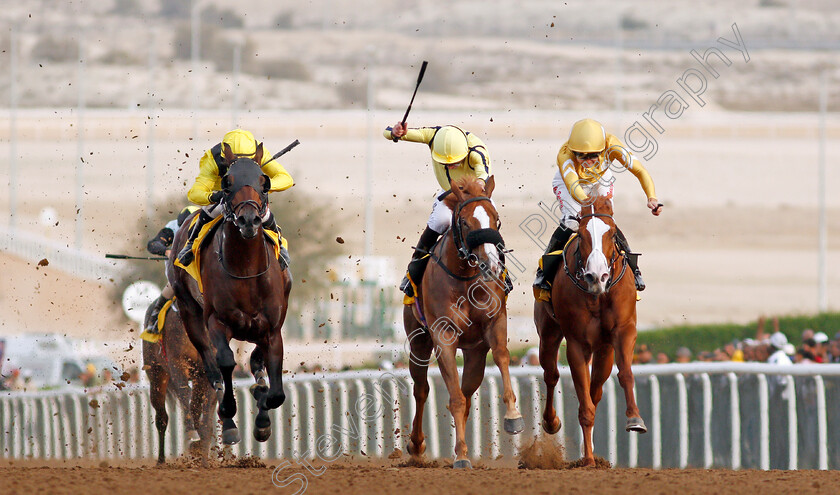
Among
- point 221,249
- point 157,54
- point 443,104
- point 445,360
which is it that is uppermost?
point 157,54

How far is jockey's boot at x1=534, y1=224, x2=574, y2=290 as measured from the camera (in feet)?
32.2

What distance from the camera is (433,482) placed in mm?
7883

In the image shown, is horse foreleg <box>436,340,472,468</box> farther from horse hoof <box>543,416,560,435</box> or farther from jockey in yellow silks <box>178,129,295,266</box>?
jockey in yellow silks <box>178,129,295,266</box>

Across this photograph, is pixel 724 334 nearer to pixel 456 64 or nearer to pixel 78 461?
pixel 78 461

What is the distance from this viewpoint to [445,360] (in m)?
9.49

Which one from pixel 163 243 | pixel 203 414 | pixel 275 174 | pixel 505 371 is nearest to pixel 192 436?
pixel 203 414

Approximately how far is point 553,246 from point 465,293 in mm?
774

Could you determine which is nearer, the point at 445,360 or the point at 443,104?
the point at 445,360

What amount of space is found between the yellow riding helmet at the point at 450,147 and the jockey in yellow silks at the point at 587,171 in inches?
29.0

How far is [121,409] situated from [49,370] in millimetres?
8749

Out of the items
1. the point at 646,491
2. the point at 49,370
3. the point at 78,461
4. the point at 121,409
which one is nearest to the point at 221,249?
the point at 646,491

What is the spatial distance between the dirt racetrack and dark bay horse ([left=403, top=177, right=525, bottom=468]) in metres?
0.70

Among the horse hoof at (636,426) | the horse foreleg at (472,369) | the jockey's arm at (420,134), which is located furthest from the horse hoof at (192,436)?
the horse hoof at (636,426)

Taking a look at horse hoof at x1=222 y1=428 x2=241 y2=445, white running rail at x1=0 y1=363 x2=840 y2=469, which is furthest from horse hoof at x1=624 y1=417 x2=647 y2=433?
horse hoof at x1=222 y1=428 x2=241 y2=445
